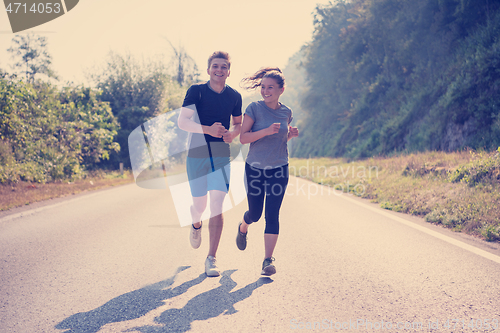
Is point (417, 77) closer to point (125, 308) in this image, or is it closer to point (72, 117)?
point (72, 117)

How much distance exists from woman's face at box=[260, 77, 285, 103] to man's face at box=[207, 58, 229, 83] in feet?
1.44

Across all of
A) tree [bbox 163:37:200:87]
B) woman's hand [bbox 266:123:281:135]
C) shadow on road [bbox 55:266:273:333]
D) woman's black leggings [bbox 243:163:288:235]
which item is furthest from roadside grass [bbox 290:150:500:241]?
tree [bbox 163:37:200:87]

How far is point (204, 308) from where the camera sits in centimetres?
315

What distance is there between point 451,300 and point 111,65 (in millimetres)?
27807

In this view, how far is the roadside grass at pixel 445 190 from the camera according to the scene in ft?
19.5

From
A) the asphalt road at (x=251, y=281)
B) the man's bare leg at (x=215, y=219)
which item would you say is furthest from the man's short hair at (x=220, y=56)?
the asphalt road at (x=251, y=281)

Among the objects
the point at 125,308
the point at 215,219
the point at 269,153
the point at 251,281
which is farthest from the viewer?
the point at 215,219

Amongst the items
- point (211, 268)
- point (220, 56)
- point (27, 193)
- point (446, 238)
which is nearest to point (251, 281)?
point (211, 268)

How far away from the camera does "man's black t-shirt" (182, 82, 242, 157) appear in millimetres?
3980

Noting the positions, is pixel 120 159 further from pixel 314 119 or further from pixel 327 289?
pixel 314 119

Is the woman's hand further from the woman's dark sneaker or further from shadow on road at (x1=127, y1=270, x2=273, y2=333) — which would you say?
shadow on road at (x1=127, y1=270, x2=273, y2=333)

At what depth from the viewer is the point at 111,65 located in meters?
27.1

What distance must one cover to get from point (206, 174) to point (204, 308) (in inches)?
58.0

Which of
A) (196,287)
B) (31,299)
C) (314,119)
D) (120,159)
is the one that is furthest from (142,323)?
(314,119)
